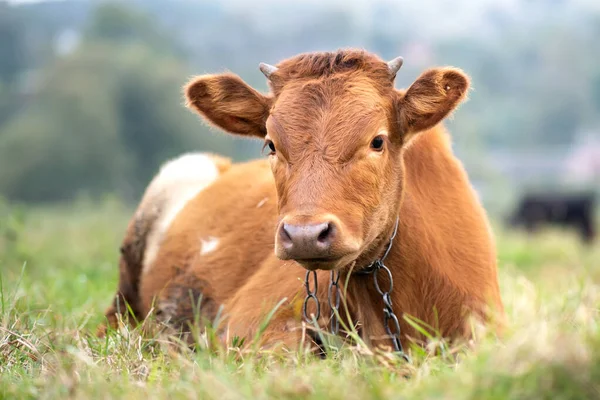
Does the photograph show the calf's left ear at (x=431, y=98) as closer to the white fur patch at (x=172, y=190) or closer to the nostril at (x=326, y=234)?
the nostril at (x=326, y=234)

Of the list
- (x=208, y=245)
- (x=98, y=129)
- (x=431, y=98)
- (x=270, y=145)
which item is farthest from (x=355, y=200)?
(x=98, y=129)

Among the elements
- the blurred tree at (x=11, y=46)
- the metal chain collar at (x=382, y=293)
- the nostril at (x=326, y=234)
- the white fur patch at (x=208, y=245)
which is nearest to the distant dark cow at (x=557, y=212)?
the white fur patch at (x=208, y=245)

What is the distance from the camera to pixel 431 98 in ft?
16.2

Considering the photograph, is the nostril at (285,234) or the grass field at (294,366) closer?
the grass field at (294,366)

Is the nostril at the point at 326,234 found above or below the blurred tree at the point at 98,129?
above

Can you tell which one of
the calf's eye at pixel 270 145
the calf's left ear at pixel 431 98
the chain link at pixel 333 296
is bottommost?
the chain link at pixel 333 296

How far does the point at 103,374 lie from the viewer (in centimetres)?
374

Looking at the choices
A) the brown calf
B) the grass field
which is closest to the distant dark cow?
the grass field

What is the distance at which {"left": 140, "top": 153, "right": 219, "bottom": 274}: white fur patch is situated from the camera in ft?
24.2

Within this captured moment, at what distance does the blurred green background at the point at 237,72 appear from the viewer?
35.5 m

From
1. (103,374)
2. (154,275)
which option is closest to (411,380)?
(103,374)

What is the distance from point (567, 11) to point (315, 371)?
84860mm

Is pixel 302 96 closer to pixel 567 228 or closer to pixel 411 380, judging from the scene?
pixel 411 380

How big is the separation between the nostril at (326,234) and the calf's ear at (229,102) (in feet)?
4.41
